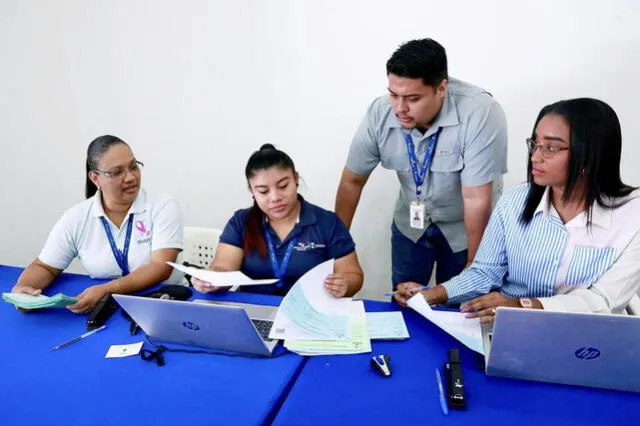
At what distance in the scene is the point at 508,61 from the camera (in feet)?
7.71

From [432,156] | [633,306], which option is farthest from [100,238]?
[633,306]

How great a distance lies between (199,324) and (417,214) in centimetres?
117

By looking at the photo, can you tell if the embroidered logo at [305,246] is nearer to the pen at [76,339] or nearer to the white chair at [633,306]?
the pen at [76,339]

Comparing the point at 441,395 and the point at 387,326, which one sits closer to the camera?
the point at 441,395

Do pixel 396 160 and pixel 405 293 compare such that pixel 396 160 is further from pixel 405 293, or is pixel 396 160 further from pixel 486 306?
pixel 486 306

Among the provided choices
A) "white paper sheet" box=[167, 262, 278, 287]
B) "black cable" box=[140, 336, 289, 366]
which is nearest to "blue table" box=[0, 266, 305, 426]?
"black cable" box=[140, 336, 289, 366]

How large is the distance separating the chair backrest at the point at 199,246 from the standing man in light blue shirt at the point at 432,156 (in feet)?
2.16

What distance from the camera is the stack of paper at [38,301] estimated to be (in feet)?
4.85

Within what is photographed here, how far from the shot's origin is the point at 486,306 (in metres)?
1.34

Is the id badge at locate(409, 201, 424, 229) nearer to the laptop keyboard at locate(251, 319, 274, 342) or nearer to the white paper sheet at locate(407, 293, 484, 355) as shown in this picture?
the white paper sheet at locate(407, 293, 484, 355)

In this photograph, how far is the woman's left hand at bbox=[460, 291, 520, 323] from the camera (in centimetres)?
132

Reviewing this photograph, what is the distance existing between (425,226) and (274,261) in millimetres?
798

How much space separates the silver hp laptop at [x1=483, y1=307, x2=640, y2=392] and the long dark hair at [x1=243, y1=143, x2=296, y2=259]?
3.15 ft

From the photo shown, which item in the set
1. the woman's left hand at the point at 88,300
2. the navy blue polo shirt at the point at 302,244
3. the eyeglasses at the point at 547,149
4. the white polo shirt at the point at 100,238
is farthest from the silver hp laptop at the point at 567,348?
the white polo shirt at the point at 100,238
